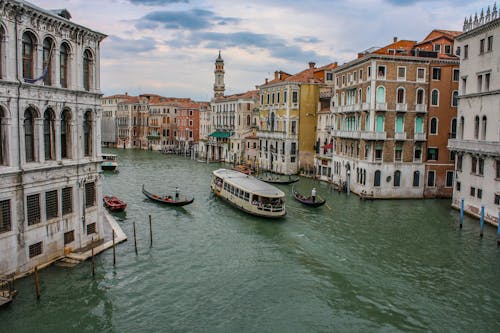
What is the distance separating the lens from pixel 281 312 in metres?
13.0

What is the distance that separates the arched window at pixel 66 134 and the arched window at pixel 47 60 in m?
1.24

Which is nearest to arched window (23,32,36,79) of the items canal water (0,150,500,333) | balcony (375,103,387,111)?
→ canal water (0,150,500,333)

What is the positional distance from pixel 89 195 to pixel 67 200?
1273 millimetres

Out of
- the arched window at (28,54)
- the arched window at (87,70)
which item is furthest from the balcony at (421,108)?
the arched window at (28,54)

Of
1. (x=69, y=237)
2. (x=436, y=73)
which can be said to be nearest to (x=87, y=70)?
(x=69, y=237)

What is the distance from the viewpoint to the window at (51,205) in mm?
14728

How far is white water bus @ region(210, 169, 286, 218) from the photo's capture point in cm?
2386

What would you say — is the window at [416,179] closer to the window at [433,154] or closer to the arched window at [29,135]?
the window at [433,154]

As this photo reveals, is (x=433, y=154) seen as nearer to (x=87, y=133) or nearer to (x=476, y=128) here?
(x=476, y=128)

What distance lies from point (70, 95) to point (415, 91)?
2249 cm

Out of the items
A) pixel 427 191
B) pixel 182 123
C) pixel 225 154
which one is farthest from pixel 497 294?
pixel 182 123

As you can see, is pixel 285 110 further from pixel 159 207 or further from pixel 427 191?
pixel 159 207

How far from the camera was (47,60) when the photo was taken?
14.7m

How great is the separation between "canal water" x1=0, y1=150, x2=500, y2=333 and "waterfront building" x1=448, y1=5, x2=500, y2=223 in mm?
1645
